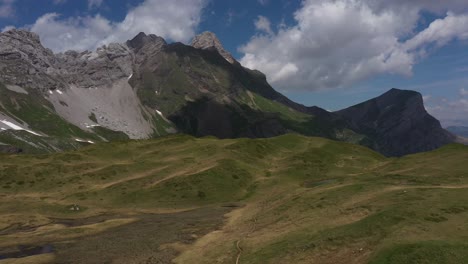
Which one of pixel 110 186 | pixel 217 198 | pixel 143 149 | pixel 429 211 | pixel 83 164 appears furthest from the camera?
pixel 143 149

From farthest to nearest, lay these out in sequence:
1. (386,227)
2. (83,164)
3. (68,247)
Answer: (83,164) < (68,247) < (386,227)

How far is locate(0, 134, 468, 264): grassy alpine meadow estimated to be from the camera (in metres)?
46.8

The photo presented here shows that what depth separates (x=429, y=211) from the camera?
2021 inches

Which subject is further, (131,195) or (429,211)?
(131,195)

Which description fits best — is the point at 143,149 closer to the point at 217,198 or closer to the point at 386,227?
the point at 217,198

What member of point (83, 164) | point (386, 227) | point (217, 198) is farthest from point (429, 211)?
point (83, 164)

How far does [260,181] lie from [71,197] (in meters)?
47.0

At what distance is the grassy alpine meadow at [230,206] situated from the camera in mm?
46781

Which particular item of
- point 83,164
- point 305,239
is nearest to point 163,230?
point 305,239

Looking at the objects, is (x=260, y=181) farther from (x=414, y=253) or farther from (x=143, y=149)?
(x=414, y=253)

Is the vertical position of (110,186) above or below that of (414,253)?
above

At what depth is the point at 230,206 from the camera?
90438mm

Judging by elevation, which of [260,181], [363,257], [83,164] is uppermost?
[83,164]

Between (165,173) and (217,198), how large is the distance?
72.4 feet
